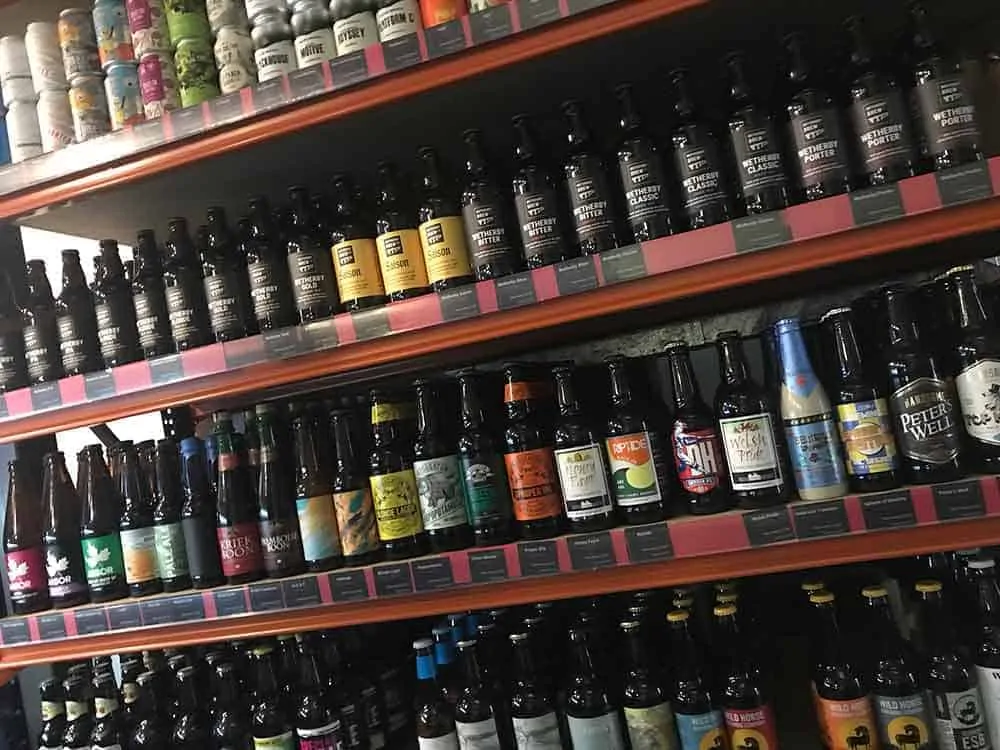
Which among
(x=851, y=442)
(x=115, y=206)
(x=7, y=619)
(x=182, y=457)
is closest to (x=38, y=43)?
(x=115, y=206)

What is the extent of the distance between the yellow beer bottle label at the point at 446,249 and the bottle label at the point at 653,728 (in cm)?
87

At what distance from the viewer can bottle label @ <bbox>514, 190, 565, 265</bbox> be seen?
4.70 ft

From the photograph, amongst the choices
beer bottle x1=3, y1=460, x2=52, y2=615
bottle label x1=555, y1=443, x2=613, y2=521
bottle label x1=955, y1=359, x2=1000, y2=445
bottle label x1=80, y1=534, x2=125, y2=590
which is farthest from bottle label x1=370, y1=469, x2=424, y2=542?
bottle label x1=955, y1=359, x2=1000, y2=445

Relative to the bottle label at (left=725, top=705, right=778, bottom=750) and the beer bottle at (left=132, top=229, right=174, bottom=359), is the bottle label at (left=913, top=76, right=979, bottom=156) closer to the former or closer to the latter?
the bottle label at (left=725, top=705, right=778, bottom=750)

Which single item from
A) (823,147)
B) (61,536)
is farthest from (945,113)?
(61,536)

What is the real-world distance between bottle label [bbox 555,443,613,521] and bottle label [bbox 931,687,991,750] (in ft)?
2.10

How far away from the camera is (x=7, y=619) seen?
5.58ft

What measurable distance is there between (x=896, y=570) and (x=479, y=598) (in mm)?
917

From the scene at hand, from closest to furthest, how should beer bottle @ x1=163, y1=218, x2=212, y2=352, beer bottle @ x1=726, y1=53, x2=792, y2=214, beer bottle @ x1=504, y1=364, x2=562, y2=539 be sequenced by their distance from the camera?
beer bottle @ x1=726, y1=53, x2=792, y2=214 → beer bottle @ x1=504, y1=364, x2=562, y2=539 → beer bottle @ x1=163, y1=218, x2=212, y2=352

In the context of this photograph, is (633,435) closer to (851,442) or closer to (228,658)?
(851,442)

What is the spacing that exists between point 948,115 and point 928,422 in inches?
19.5

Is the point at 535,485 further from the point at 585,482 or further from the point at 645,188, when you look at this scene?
the point at 645,188

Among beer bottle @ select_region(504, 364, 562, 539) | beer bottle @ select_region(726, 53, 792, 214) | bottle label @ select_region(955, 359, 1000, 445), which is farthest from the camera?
beer bottle @ select_region(504, 364, 562, 539)

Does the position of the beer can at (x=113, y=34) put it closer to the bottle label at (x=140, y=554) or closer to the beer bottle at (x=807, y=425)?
the bottle label at (x=140, y=554)
